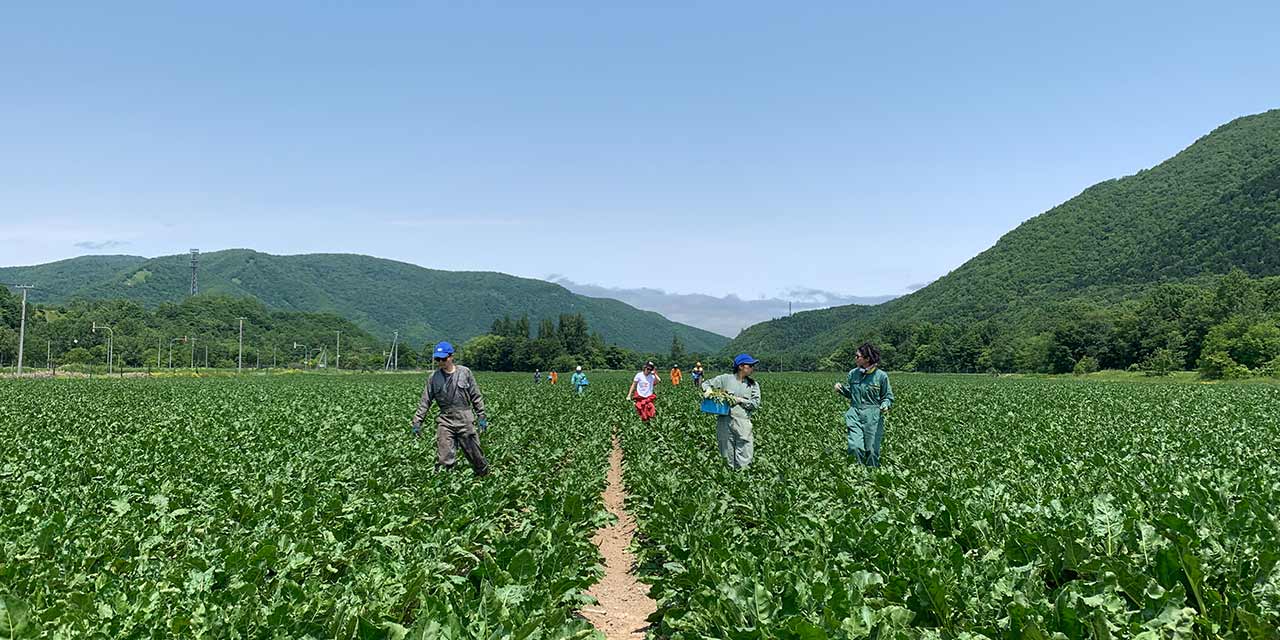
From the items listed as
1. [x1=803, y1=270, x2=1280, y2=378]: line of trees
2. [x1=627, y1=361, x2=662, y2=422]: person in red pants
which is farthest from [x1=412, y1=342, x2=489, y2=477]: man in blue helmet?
[x1=803, y1=270, x2=1280, y2=378]: line of trees

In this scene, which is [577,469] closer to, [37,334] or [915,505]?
[915,505]

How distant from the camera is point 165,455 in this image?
12141 millimetres

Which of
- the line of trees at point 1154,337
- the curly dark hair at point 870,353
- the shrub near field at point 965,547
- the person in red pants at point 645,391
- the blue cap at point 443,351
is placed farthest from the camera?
the line of trees at point 1154,337

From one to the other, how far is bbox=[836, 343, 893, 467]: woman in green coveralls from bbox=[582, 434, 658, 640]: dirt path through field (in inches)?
123

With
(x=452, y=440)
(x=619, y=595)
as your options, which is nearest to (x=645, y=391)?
(x=452, y=440)

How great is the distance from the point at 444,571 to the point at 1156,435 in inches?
568

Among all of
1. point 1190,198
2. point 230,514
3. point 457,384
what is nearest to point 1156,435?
point 457,384

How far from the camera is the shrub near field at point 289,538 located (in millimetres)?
4305

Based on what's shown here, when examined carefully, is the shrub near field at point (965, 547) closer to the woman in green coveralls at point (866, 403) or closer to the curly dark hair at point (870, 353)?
the woman in green coveralls at point (866, 403)

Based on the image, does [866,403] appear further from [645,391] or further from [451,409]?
[645,391]

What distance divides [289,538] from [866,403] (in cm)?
706

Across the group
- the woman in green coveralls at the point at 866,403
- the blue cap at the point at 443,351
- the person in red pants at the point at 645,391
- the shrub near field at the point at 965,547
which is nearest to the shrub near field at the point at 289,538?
the shrub near field at the point at 965,547

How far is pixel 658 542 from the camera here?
8.07m

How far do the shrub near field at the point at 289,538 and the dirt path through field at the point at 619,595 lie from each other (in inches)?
16.1
